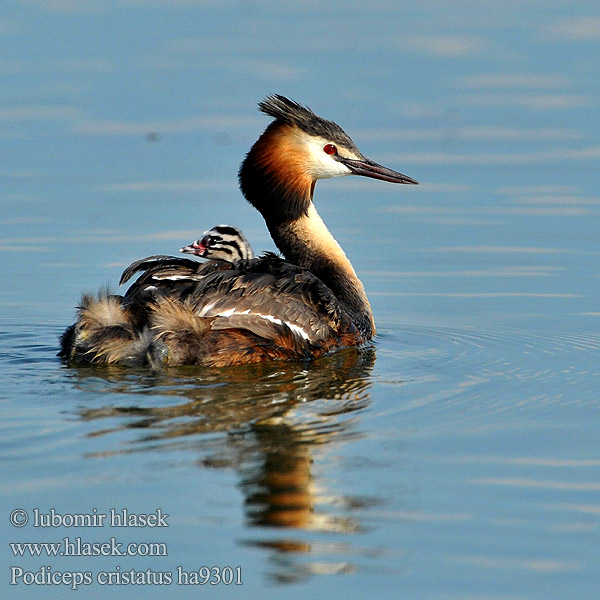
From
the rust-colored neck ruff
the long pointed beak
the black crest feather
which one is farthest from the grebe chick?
the long pointed beak

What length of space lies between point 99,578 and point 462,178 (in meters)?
9.03

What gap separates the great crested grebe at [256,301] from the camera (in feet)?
25.6

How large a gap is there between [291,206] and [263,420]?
2.98m

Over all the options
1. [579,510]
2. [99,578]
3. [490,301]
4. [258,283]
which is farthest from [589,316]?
[99,578]

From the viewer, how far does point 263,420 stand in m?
6.74

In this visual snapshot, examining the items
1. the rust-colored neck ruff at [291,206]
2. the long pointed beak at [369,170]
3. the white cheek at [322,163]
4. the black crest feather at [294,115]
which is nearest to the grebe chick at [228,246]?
the rust-colored neck ruff at [291,206]

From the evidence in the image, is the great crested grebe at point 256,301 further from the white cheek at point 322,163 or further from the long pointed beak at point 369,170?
the long pointed beak at point 369,170

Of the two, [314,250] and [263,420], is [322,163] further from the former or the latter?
[263,420]

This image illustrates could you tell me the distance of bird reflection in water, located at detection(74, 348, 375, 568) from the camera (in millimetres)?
5508

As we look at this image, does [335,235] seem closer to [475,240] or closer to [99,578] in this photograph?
[475,240]

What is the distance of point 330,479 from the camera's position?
19.0 ft

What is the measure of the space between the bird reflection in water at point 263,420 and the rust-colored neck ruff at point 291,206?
3.32ft

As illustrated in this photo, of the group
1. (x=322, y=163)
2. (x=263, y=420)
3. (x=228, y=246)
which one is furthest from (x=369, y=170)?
(x=263, y=420)

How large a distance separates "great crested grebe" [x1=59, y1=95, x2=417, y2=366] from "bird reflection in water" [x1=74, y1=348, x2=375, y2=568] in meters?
0.14
